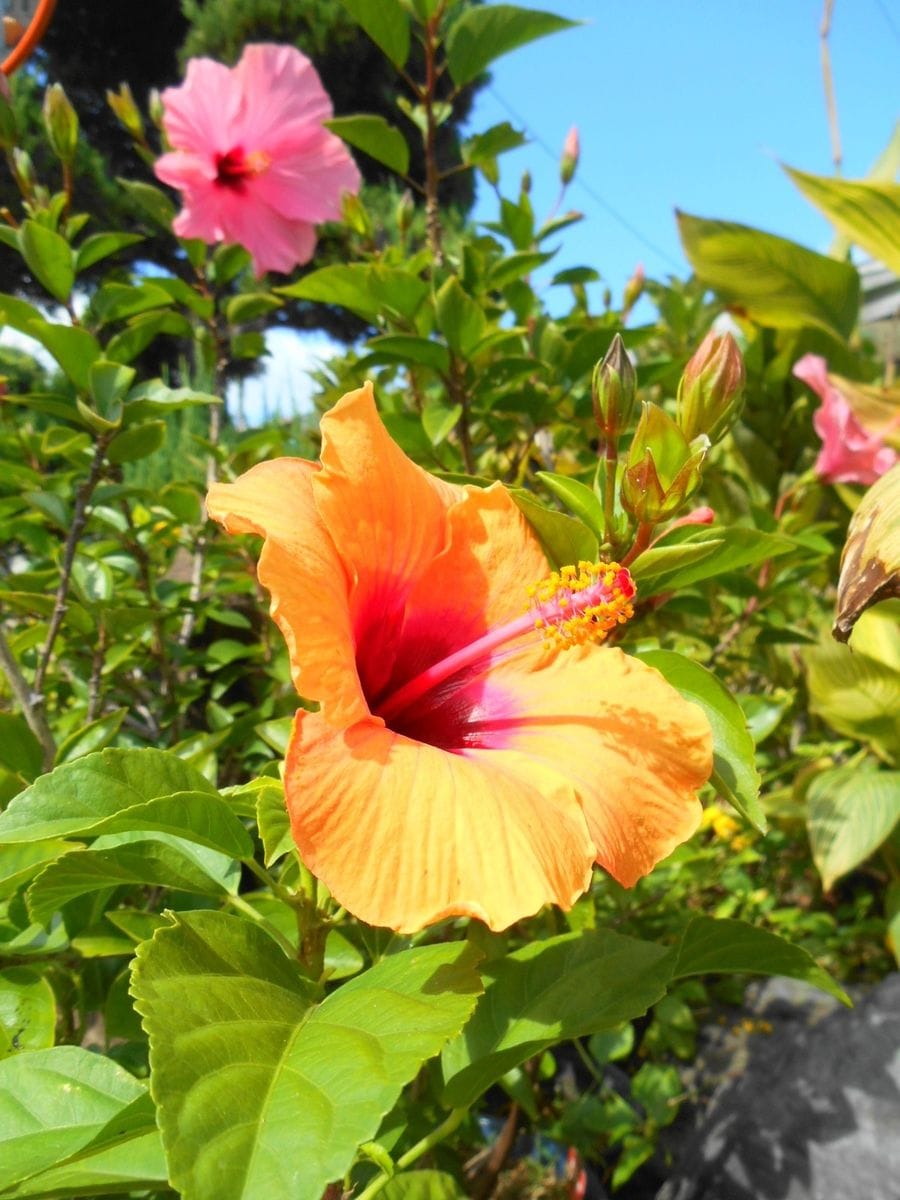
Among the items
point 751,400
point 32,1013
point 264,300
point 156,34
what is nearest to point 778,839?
point 751,400

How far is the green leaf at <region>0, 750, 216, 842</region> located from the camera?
70 centimetres

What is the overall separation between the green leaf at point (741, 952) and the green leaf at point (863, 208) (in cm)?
233

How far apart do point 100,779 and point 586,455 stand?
1495 mm

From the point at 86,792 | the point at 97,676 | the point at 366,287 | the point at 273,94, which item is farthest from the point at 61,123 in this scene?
the point at 86,792

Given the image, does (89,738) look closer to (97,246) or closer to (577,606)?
(577,606)

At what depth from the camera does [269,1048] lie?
0.62m

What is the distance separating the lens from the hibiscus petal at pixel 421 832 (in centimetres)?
61

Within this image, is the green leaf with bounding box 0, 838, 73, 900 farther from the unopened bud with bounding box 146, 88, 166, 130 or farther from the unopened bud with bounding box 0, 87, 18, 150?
the unopened bud with bounding box 146, 88, 166, 130

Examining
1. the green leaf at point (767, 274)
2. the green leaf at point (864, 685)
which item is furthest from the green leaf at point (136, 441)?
the green leaf at point (767, 274)

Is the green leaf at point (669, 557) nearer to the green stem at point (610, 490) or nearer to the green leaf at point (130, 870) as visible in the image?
the green stem at point (610, 490)

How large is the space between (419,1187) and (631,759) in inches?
21.5

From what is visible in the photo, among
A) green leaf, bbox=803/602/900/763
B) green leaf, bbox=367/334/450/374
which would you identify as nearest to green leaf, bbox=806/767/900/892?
green leaf, bbox=803/602/900/763

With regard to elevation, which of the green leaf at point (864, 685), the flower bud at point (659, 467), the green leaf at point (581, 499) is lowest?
the green leaf at point (864, 685)

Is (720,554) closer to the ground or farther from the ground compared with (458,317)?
closer to the ground
